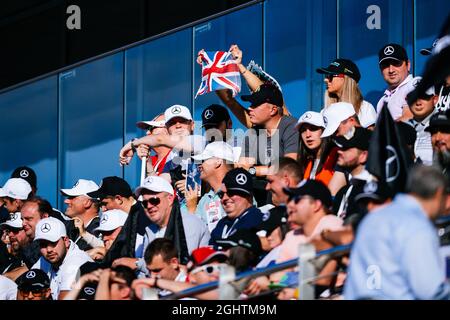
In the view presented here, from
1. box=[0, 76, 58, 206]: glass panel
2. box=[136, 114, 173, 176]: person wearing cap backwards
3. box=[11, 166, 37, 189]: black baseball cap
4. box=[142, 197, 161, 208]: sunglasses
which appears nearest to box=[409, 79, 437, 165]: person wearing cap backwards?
box=[142, 197, 161, 208]: sunglasses

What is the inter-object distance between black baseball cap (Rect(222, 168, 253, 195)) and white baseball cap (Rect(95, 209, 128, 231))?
71.2 inches

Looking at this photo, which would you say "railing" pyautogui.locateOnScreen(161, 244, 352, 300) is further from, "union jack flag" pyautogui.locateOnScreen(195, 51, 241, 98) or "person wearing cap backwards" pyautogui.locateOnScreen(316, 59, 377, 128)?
"union jack flag" pyautogui.locateOnScreen(195, 51, 241, 98)

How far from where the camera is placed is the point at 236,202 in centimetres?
1121

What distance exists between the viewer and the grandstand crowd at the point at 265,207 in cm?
709

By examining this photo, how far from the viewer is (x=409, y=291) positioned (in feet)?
23.2

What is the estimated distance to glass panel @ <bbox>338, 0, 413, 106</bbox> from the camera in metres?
13.9

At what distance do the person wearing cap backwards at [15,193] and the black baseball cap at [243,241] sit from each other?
221 inches

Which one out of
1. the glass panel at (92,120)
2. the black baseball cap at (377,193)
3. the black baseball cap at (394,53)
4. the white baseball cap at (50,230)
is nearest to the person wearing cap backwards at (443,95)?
the black baseball cap at (394,53)

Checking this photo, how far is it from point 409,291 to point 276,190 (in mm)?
3800

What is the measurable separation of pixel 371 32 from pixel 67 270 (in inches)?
166

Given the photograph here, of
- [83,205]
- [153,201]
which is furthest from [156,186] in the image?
[83,205]

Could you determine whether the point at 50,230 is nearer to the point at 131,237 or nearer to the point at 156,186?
the point at 131,237

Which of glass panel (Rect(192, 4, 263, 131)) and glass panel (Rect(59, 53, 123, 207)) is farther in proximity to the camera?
glass panel (Rect(59, 53, 123, 207))
